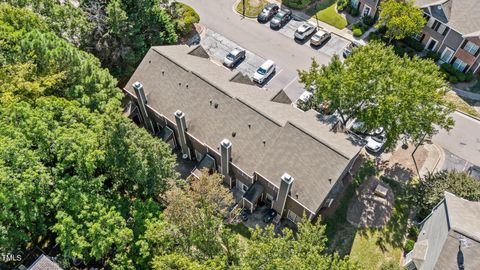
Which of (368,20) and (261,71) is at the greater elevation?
(368,20)

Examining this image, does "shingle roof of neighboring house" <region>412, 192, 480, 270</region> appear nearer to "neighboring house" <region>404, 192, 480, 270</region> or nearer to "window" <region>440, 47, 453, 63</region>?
"neighboring house" <region>404, 192, 480, 270</region>

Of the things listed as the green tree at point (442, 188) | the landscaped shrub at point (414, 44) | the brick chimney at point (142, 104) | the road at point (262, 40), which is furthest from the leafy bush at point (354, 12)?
the brick chimney at point (142, 104)

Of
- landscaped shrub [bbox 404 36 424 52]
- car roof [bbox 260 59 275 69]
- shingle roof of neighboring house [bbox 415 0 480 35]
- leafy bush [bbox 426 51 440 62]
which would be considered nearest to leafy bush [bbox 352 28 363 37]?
landscaped shrub [bbox 404 36 424 52]

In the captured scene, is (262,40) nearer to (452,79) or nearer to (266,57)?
(266,57)

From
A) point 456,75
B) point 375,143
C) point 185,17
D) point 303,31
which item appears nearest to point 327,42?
point 303,31

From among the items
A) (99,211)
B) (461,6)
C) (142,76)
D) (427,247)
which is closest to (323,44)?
(461,6)

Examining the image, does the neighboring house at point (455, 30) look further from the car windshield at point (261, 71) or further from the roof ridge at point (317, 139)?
the roof ridge at point (317, 139)
